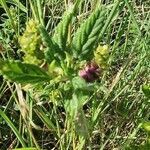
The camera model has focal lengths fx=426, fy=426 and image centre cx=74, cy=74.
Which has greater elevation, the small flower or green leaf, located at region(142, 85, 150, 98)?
the small flower

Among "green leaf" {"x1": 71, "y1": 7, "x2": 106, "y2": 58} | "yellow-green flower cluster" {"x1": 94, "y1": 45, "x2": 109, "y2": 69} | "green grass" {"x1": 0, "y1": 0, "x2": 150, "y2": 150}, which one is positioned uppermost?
"green leaf" {"x1": 71, "y1": 7, "x2": 106, "y2": 58}

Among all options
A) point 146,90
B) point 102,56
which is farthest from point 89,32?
point 146,90

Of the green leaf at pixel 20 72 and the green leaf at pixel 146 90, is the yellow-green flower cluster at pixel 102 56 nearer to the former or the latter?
the green leaf at pixel 20 72

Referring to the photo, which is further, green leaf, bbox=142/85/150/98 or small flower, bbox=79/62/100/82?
green leaf, bbox=142/85/150/98

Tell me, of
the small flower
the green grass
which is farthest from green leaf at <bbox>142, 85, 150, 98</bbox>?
Result: the small flower

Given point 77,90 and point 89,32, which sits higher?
point 89,32

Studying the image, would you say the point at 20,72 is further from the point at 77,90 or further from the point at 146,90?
the point at 146,90

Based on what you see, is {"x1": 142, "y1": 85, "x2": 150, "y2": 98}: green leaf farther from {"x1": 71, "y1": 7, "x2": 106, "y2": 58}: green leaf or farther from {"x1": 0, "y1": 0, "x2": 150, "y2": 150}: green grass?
{"x1": 71, "y1": 7, "x2": 106, "y2": 58}: green leaf
